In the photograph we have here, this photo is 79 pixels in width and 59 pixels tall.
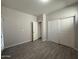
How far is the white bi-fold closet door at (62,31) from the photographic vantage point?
348 cm

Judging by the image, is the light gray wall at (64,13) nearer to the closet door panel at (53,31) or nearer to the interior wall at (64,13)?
the interior wall at (64,13)

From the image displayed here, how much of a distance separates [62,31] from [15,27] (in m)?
3.18

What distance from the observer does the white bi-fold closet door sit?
11.4ft

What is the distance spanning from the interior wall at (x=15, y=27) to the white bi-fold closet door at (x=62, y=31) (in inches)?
76.0

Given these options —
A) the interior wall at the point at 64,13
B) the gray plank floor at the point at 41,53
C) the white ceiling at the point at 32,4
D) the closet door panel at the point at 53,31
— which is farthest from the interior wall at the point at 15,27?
the interior wall at the point at 64,13

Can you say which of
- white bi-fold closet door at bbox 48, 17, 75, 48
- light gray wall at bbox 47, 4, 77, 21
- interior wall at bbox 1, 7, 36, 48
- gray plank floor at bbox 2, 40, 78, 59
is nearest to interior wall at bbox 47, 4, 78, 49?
light gray wall at bbox 47, 4, 77, 21

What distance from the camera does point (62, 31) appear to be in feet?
13.5

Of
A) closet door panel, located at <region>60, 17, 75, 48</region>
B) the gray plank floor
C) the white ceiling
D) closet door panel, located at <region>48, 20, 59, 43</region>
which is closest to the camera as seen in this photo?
the gray plank floor

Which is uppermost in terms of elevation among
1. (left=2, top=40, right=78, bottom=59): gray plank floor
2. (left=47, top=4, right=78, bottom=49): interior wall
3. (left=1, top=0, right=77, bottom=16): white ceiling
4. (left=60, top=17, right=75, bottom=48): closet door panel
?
(left=1, top=0, right=77, bottom=16): white ceiling

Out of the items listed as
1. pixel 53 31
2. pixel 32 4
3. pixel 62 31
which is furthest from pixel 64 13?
pixel 32 4

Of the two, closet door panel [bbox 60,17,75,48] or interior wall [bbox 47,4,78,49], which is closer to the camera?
interior wall [bbox 47,4,78,49]

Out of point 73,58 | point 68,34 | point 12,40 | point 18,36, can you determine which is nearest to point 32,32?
point 18,36

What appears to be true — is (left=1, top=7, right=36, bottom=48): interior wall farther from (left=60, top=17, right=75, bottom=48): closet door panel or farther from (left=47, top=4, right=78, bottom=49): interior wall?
(left=60, top=17, right=75, bottom=48): closet door panel

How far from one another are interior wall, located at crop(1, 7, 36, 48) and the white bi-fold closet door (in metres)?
1.93
